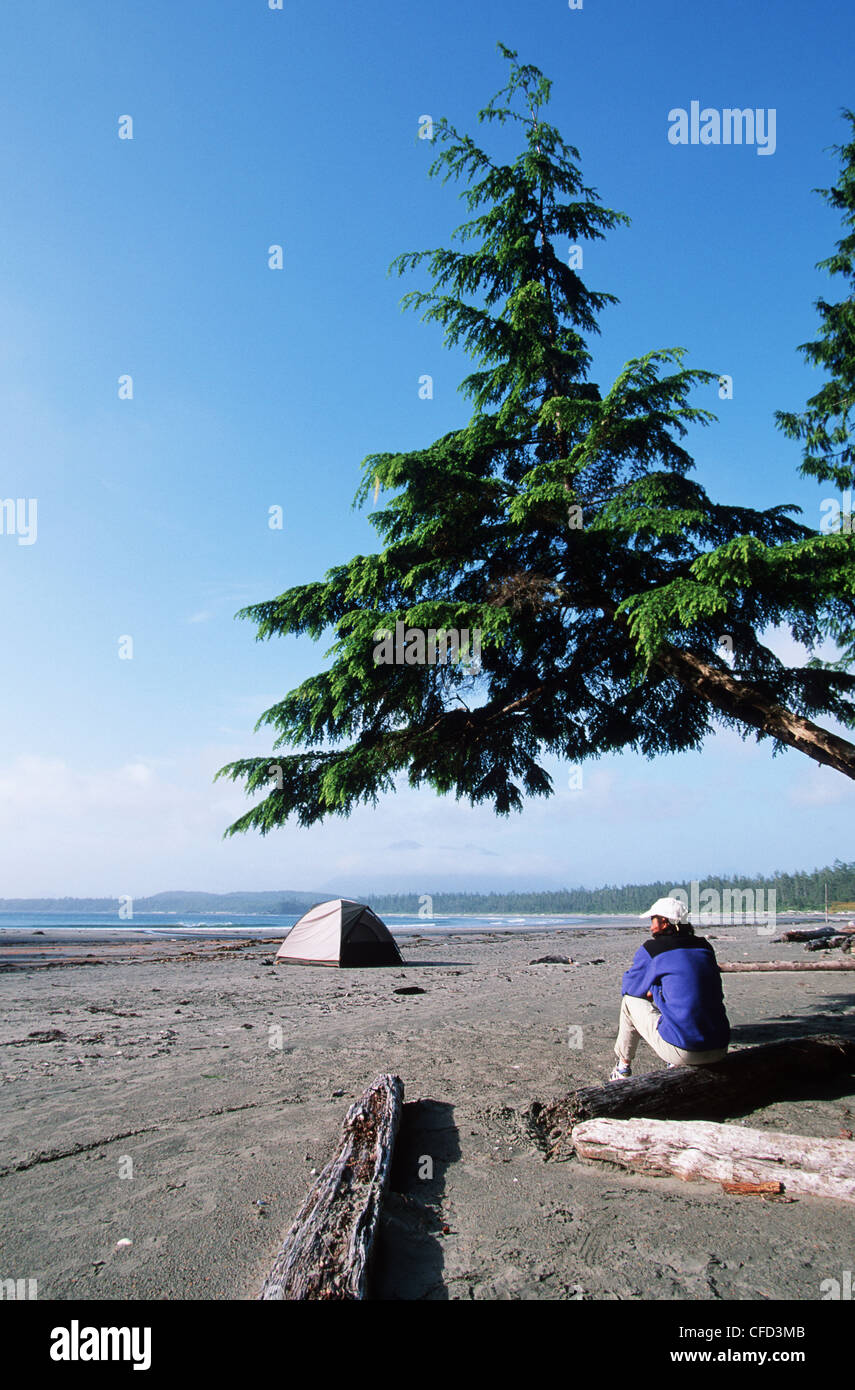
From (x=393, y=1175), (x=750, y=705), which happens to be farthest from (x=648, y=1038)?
(x=750, y=705)

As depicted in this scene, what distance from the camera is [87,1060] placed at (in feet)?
25.1

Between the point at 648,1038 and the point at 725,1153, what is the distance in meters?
1.60

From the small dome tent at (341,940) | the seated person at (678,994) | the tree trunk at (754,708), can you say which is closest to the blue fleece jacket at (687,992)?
the seated person at (678,994)

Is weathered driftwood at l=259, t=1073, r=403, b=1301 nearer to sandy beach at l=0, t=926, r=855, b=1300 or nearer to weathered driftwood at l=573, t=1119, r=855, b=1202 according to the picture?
sandy beach at l=0, t=926, r=855, b=1300

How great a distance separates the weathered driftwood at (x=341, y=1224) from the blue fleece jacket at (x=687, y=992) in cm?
234

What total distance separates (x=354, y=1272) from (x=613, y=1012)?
355 inches

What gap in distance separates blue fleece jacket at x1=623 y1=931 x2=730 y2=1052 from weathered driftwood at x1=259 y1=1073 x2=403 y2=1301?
7.67ft

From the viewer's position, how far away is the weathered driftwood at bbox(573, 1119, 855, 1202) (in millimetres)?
4020

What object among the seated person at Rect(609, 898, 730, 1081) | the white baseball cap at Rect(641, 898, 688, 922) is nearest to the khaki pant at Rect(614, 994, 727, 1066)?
the seated person at Rect(609, 898, 730, 1081)

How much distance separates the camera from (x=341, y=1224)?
3.34 m

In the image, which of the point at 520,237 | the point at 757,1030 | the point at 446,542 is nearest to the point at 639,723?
the point at 446,542

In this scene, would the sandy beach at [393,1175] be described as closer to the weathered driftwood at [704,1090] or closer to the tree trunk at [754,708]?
the weathered driftwood at [704,1090]

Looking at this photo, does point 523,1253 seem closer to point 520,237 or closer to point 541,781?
point 541,781

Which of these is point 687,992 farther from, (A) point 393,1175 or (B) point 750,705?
(B) point 750,705
